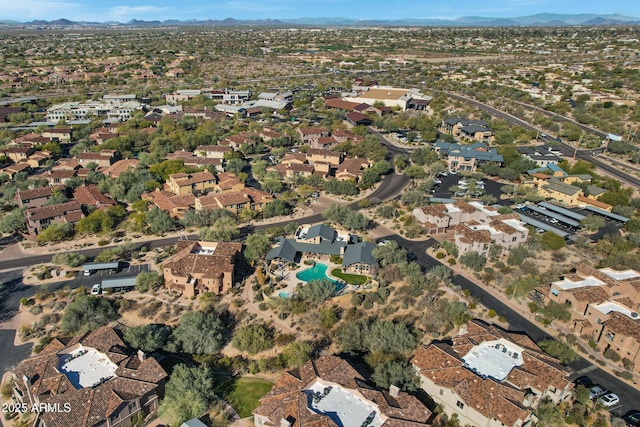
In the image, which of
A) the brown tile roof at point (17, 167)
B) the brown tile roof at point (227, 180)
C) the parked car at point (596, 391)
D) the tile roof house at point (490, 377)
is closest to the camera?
the tile roof house at point (490, 377)

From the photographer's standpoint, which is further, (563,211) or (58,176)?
(58,176)

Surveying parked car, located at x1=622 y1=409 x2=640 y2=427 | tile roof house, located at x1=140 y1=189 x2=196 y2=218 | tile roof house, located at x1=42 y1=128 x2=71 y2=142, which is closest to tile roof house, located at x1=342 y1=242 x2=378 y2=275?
parked car, located at x1=622 y1=409 x2=640 y2=427

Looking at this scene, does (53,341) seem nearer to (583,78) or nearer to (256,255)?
(256,255)

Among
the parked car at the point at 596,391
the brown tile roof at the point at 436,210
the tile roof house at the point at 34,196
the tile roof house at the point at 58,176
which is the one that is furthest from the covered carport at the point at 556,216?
the tile roof house at the point at 58,176

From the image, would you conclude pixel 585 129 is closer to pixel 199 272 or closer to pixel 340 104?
pixel 340 104

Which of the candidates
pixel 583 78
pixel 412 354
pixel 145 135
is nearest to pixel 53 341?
pixel 412 354

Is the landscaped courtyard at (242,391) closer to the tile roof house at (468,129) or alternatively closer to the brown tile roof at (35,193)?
the brown tile roof at (35,193)

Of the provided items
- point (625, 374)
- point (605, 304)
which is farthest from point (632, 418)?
point (605, 304)

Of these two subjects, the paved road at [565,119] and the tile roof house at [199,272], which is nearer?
the tile roof house at [199,272]
